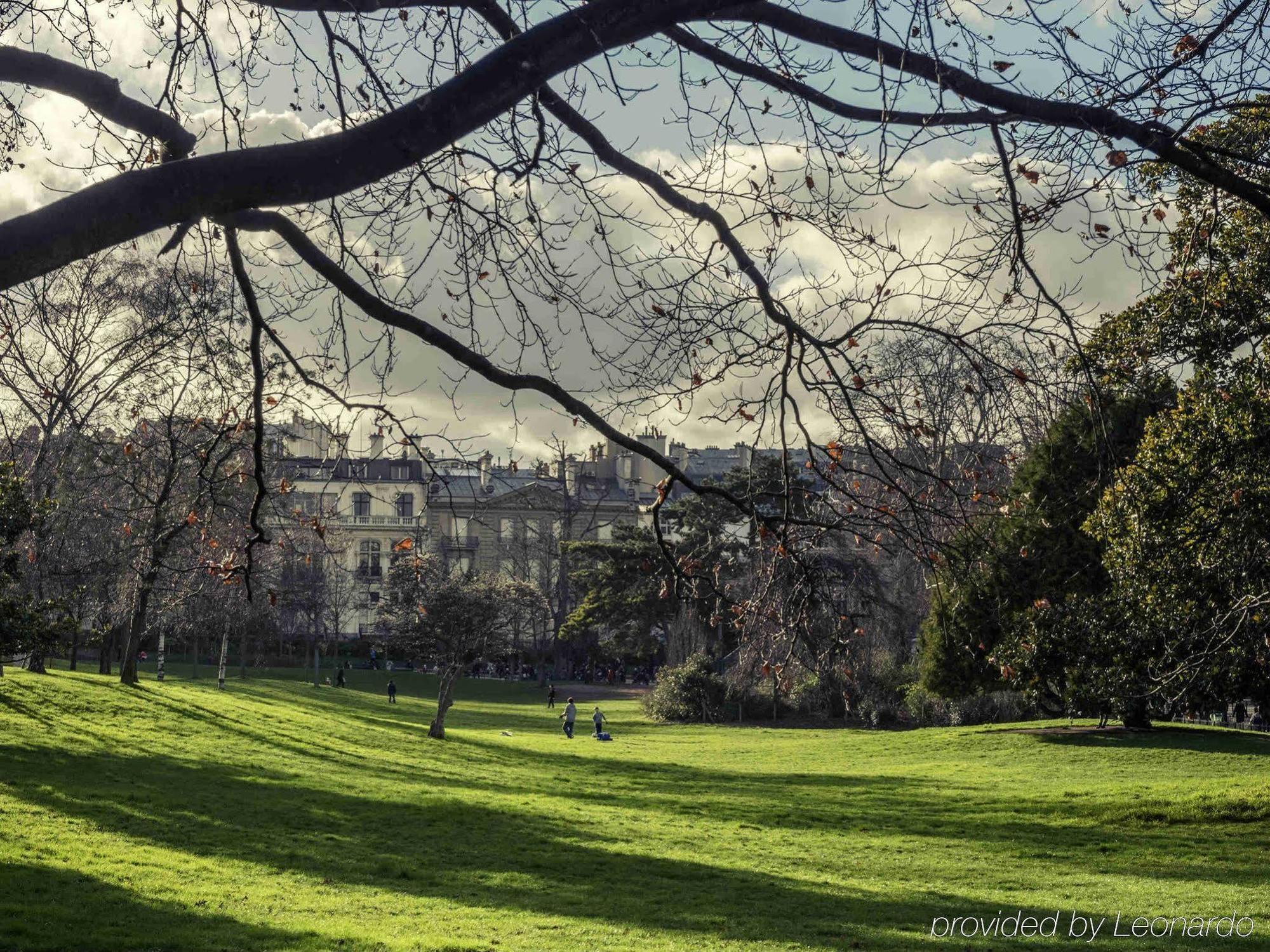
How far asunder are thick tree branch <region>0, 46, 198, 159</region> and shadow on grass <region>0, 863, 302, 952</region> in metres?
6.49

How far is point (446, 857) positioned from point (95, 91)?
1178cm

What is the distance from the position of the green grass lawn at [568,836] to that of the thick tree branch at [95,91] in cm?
650

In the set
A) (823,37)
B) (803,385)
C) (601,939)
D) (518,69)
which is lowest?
(601,939)

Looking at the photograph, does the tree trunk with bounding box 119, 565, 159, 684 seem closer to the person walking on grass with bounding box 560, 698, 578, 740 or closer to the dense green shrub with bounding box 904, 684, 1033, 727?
the person walking on grass with bounding box 560, 698, 578, 740

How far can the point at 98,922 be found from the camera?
1002cm

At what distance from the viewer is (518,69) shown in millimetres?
4453

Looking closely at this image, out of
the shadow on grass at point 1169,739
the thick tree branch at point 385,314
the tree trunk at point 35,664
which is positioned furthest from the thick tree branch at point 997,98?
the tree trunk at point 35,664

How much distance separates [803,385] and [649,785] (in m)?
18.6

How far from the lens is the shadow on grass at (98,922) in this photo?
934 cm

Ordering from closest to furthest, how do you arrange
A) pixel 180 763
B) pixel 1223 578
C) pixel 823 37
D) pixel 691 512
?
1. pixel 823 37
2. pixel 1223 578
3. pixel 180 763
4. pixel 691 512

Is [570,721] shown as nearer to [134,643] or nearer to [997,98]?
[134,643]

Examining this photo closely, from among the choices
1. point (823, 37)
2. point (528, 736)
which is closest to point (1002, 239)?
point (823, 37)

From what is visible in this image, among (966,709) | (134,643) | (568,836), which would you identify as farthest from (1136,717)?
(134,643)

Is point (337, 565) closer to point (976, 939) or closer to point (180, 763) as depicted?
point (180, 763)
